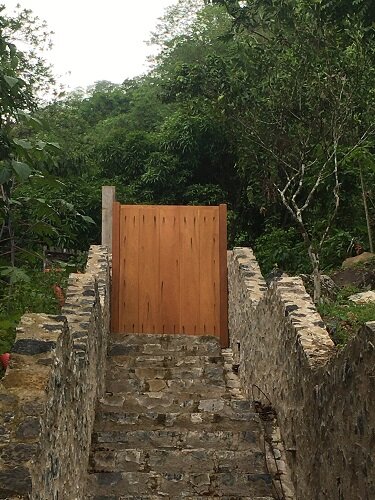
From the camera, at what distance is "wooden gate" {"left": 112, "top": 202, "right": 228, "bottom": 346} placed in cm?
673

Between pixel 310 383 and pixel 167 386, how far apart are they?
214cm

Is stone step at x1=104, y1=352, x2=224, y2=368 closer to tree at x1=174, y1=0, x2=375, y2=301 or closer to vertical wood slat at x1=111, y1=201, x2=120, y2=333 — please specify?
vertical wood slat at x1=111, y1=201, x2=120, y2=333

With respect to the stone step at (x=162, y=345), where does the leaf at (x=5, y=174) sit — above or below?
above

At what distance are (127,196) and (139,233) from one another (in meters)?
6.41

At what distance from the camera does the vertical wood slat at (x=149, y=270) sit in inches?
265

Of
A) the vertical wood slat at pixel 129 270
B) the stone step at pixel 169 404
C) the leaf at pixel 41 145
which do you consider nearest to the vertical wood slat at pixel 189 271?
the vertical wood slat at pixel 129 270

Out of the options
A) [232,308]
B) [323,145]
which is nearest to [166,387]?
[232,308]

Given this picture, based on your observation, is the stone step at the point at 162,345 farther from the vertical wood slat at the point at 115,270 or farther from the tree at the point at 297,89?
the tree at the point at 297,89

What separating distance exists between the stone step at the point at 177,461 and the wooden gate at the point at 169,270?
8.76 feet

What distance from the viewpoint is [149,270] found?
6801 mm

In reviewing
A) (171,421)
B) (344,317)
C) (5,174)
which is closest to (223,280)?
(344,317)

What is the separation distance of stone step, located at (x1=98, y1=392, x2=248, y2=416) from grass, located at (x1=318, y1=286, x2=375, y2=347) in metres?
1.40

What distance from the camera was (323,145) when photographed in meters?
8.86

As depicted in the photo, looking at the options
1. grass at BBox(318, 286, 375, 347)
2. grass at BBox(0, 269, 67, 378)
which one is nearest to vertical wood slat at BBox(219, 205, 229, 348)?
grass at BBox(318, 286, 375, 347)
